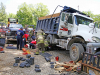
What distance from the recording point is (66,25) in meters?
6.56

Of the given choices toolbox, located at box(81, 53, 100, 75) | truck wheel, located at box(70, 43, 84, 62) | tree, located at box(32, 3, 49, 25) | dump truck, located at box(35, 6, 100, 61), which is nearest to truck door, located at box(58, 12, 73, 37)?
dump truck, located at box(35, 6, 100, 61)

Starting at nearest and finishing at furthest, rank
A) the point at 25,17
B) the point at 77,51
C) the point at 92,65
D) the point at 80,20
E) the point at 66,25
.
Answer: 1. the point at 92,65
2. the point at 77,51
3. the point at 80,20
4. the point at 66,25
5. the point at 25,17

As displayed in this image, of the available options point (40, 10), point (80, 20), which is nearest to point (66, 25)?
point (80, 20)

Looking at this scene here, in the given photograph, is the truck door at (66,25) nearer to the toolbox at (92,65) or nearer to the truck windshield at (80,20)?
the truck windshield at (80,20)

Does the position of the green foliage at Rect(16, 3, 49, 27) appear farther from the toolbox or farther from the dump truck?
the toolbox

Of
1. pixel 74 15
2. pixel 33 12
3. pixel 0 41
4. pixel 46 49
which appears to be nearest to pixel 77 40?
pixel 74 15

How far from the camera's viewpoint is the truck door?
20.6 ft

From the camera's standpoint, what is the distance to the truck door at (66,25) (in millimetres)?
6270

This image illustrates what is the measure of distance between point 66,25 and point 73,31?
0.69m

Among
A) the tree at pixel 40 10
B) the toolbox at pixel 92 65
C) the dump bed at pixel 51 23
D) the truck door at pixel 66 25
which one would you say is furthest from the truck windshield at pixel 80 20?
the tree at pixel 40 10

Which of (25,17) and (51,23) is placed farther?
(25,17)

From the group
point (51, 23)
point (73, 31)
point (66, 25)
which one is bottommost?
point (73, 31)

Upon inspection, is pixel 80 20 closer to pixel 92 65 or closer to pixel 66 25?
pixel 66 25

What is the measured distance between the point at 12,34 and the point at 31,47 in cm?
273
